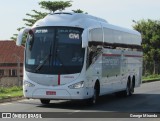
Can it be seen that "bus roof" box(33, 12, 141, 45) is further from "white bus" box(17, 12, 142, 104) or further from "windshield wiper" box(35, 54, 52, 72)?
"windshield wiper" box(35, 54, 52, 72)

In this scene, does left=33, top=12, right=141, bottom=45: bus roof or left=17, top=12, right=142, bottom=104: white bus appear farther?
left=33, top=12, right=141, bottom=45: bus roof

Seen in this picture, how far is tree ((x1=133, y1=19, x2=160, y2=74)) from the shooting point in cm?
6152

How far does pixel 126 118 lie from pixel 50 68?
389 cm

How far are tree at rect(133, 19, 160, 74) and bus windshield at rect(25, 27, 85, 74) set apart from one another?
41.7m

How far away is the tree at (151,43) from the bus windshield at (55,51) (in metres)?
41.7

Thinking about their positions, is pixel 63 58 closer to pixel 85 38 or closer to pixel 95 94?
pixel 85 38

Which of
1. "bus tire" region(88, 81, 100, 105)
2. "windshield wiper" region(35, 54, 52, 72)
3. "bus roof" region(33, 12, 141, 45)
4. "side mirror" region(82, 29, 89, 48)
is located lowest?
"bus tire" region(88, 81, 100, 105)

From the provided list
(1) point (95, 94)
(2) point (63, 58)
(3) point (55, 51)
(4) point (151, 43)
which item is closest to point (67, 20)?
(3) point (55, 51)

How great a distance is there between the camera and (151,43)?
62781 millimetres

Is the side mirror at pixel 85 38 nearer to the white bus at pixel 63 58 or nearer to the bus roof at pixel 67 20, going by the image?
the white bus at pixel 63 58

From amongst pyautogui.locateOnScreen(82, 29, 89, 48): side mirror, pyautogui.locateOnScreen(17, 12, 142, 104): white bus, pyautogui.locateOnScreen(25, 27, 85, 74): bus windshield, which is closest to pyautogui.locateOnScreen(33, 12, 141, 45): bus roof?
pyautogui.locateOnScreen(17, 12, 142, 104): white bus

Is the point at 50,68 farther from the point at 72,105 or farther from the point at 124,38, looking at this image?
the point at 124,38

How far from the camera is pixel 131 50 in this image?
26.2 metres

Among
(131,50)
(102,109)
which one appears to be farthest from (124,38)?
(102,109)
